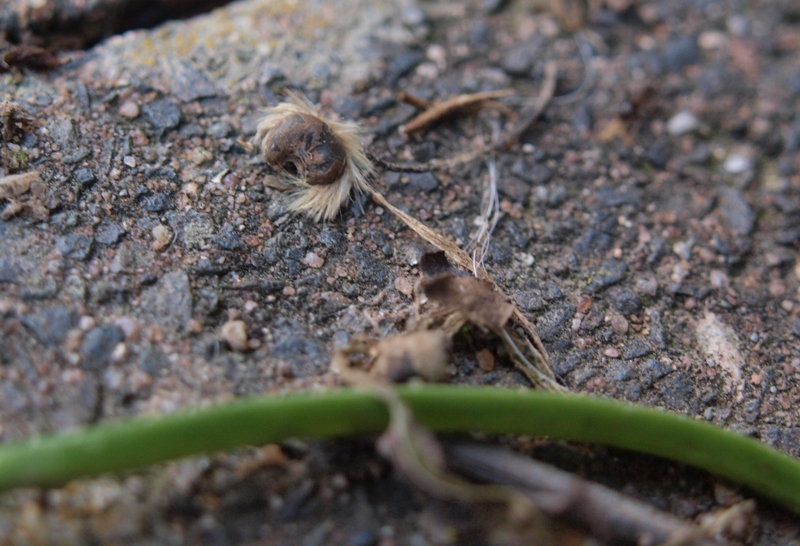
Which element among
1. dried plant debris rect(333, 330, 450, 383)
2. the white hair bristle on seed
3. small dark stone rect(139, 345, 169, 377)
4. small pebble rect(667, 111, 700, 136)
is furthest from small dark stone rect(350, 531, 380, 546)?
small pebble rect(667, 111, 700, 136)

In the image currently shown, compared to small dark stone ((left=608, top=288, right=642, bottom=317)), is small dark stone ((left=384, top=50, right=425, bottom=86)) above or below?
above

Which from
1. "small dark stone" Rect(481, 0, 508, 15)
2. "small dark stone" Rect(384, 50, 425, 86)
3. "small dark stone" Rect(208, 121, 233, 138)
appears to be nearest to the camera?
"small dark stone" Rect(208, 121, 233, 138)

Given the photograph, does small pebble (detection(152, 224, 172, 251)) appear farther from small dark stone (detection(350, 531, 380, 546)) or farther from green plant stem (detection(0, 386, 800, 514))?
small dark stone (detection(350, 531, 380, 546))

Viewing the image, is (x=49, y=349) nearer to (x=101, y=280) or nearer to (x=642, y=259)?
(x=101, y=280)

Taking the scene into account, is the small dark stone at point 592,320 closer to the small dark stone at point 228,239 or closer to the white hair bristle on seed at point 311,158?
the white hair bristle on seed at point 311,158

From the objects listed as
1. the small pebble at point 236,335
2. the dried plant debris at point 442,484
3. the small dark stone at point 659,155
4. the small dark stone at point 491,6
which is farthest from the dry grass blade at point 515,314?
the small dark stone at point 491,6

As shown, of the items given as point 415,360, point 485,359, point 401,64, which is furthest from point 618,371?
point 401,64

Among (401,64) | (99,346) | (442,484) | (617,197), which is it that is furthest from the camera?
(401,64)

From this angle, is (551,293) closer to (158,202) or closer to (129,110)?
(158,202)
